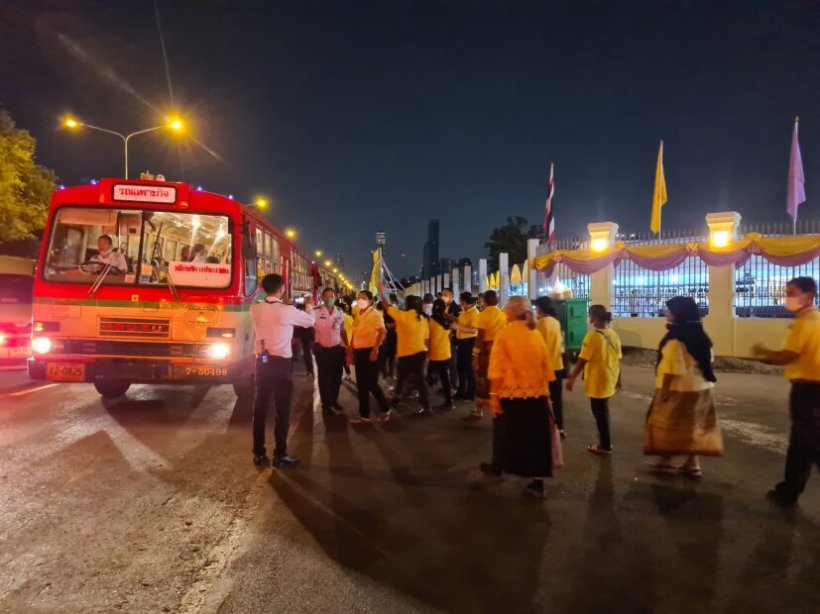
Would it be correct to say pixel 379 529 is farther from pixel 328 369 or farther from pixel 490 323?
pixel 328 369

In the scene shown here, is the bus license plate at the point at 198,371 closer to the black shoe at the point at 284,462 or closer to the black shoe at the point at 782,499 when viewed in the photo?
the black shoe at the point at 284,462

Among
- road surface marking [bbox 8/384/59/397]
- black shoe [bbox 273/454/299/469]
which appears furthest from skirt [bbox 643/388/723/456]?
road surface marking [bbox 8/384/59/397]

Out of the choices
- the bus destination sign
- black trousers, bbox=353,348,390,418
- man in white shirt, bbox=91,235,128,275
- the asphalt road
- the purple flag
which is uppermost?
the purple flag

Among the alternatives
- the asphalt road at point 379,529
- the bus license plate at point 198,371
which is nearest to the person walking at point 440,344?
the asphalt road at point 379,529

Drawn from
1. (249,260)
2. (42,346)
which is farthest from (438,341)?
(42,346)

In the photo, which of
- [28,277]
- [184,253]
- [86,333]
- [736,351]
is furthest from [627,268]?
[28,277]

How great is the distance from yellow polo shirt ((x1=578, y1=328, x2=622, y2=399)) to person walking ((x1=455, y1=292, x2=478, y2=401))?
254cm

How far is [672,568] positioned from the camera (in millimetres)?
3842

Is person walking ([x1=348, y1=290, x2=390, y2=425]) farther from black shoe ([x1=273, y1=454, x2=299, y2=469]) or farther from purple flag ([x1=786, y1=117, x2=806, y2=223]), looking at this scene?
purple flag ([x1=786, y1=117, x2=806, y2=223])

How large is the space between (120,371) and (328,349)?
2729 mm

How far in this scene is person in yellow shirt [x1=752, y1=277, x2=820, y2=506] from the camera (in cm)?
478

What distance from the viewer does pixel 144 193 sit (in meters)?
8.08

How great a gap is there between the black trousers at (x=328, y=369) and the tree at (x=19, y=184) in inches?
802

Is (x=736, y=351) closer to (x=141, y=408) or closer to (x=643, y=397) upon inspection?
(x=643, y=397)
